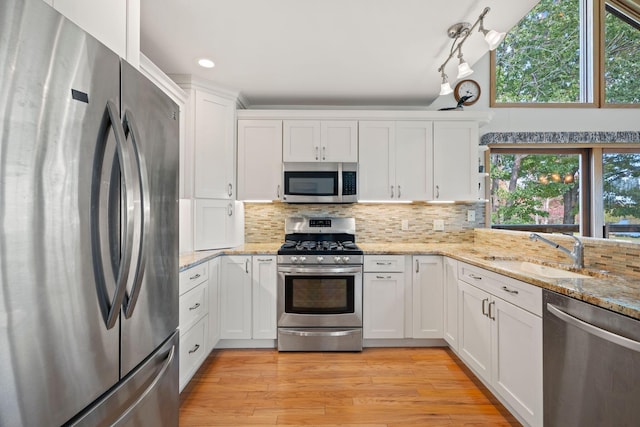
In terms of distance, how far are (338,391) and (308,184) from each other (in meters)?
1.85

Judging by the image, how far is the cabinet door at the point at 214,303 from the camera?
8.25ft

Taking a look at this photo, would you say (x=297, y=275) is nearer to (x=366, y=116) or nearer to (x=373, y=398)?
(x=373, y=398)

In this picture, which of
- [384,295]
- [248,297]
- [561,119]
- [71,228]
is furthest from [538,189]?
[71,228]

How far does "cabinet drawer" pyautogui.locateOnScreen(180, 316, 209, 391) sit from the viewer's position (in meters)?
1.96

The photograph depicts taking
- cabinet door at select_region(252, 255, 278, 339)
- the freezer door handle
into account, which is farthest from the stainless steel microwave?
the freezer door handle

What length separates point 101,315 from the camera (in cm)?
82

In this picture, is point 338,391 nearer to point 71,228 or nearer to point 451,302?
point 451,302

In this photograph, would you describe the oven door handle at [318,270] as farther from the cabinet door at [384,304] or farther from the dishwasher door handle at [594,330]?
the dishwasher door handle at [594,330]

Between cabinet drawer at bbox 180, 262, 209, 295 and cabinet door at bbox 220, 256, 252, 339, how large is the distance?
33 cm

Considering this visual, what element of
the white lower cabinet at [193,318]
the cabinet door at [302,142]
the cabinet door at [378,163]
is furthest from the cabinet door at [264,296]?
the cabinet door at [378,163]

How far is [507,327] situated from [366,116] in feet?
7.30

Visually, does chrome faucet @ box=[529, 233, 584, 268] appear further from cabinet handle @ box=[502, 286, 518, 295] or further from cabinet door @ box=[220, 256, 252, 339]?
cabinet door @ box=[220, 256, 252, 339]

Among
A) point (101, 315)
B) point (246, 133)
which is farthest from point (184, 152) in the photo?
point (101, 315)

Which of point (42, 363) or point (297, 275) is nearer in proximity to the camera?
point (42, 363)
